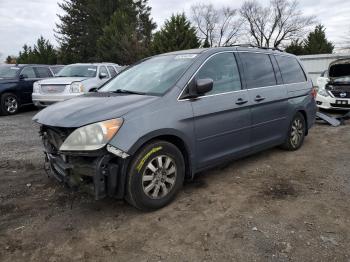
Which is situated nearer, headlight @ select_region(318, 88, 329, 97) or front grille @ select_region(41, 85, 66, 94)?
headlight @ select_region(318, 88, 329, 97)

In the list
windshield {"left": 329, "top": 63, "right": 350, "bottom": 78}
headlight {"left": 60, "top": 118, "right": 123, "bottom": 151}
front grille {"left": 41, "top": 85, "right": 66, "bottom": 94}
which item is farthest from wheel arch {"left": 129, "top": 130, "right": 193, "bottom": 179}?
windshield {"left": 329, "top": 63, "right": 350, "bottom": 78}

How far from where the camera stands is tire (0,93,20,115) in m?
11.0

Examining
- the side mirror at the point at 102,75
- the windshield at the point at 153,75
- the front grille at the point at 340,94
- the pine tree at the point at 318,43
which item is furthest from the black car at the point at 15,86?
the pine tree at the point at 318,43

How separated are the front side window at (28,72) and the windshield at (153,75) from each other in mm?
8379

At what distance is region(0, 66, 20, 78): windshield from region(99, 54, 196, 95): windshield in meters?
8.39

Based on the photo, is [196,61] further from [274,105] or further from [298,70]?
[298,70]

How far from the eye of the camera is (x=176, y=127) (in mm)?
3574

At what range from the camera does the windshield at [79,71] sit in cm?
1088

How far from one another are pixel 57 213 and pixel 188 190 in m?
1.54

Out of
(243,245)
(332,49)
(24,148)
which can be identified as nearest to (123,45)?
(332,49)

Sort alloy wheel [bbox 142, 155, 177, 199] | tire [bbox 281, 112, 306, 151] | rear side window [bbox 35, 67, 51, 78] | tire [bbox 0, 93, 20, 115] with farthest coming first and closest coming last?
rear side window [bbox 35, 67, 51, 78], tire [bbox 0, 93, 20, 115], tire [bbox 281, 112, 306, 151], alloy wheel [bbox 142, 155, 177, 199]

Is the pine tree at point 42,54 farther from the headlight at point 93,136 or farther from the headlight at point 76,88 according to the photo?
the headlight at point 93,136

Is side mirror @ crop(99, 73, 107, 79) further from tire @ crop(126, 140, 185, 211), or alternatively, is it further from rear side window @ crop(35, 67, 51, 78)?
tire @ crop(126, 140, 185, 211)

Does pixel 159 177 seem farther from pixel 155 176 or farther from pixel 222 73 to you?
pixel 222 73
